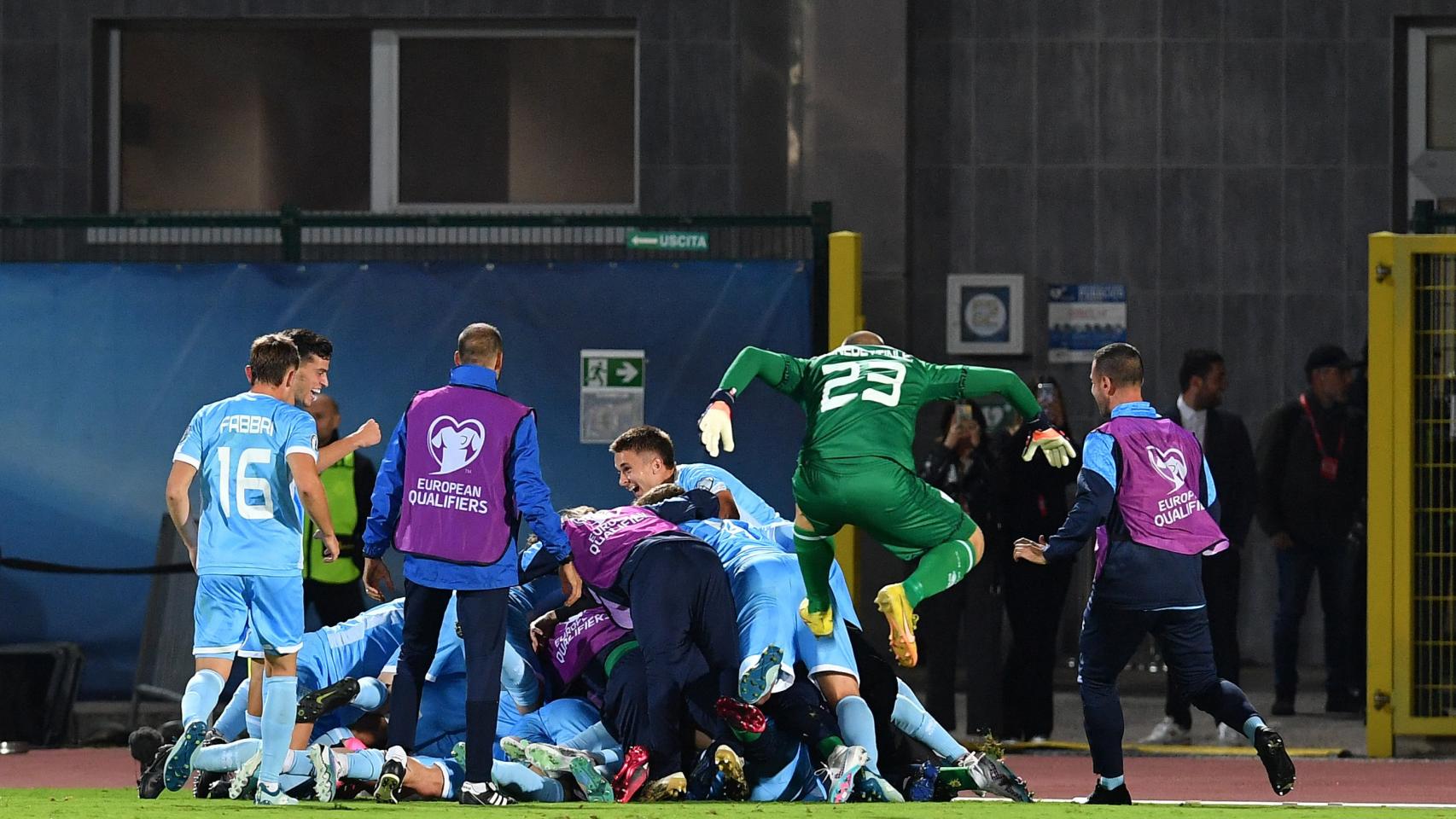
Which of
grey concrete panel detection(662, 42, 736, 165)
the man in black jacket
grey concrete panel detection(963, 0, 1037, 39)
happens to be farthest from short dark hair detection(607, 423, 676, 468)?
grey concrete panel detection(963, 0, 1037, 39)

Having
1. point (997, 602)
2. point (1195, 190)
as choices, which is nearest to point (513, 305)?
point (997, 602)

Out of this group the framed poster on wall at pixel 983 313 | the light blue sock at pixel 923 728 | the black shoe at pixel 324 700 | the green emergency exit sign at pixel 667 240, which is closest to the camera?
the black shoe at pixel 324 700

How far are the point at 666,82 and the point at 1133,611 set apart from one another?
707 centimetres

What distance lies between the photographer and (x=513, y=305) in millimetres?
12133

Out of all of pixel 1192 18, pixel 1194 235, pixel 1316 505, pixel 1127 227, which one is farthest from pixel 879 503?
pixel 1192 18

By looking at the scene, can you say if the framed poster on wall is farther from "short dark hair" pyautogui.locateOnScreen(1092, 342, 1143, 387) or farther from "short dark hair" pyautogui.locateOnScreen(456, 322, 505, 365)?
"short dark hair" pyautogui.locateOnScreen(456, 322, 505, 365)

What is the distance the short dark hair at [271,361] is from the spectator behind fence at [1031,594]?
4.43 meters

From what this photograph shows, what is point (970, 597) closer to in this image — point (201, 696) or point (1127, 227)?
point (1127, 227)

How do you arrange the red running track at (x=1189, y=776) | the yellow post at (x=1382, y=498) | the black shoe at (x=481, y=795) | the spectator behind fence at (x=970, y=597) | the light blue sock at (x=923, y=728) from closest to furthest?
1. the black shoe at (x=481, y=795)
2. the light blue sock at (x=923, y=728)
3. the red running track at (x=1189, y=776)
4. the yellow post at (x=1382, y=498)
5. the spectator behind fence at (x=970, y=597)

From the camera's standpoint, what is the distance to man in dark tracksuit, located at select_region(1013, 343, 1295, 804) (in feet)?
29.9

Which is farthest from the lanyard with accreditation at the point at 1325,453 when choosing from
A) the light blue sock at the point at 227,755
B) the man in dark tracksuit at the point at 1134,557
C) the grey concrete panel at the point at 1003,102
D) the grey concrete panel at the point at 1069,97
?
the light blue sock at the point at 227,755

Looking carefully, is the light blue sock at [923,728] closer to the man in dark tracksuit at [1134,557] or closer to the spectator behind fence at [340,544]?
the man in dark tracksuit at [1134,557]

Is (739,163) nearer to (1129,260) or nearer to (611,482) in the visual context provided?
(1129,260)

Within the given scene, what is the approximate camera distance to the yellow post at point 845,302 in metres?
11.7
